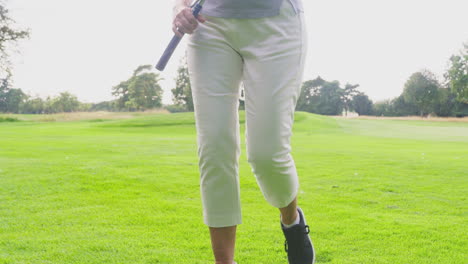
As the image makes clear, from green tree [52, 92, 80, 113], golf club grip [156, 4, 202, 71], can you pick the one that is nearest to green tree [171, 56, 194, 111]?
green tree [52, 92, 80, 113]

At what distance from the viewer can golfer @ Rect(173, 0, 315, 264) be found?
1.94m

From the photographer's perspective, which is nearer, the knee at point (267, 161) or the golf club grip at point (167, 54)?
the knee at point (267, 161)

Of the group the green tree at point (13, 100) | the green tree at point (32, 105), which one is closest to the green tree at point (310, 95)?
the green tree at point (32, 105)

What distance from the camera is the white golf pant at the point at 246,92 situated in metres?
1.94

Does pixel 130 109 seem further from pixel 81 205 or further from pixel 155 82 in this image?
pixel 81 205

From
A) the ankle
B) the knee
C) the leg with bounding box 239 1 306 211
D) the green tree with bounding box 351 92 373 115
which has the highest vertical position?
the green tree with bounding box 351 92 373 115

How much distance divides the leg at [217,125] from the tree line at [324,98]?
56.7 metres

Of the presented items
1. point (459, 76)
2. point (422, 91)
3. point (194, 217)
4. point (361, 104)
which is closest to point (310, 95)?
point (361, 104)

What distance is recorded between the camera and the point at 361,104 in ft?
230

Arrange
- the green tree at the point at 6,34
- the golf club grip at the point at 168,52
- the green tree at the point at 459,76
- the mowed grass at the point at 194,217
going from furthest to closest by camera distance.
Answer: the green tree at the point at 459,76 → the green tree at the point at 6,34 → the mowed grass at the point at 194,217 → the golf club grip at the point at 168,52

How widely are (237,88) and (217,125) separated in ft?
0.72

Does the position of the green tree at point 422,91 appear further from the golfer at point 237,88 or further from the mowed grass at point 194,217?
the golfer at point 237,88

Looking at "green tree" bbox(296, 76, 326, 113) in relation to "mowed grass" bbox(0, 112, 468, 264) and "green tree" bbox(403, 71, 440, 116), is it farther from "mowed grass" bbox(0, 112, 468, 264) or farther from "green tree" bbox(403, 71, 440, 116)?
"mowed grass" bbox(0, 112, 468, 264)

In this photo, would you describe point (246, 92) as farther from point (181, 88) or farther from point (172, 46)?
point (181, 88)
